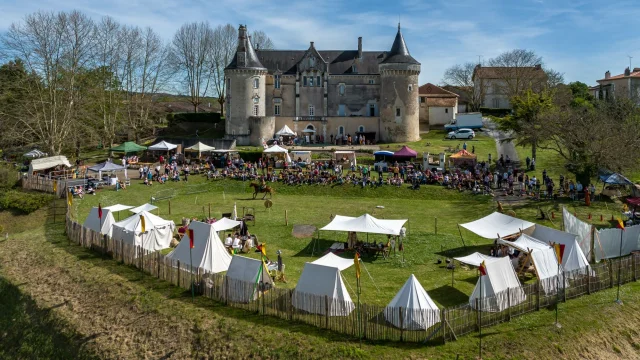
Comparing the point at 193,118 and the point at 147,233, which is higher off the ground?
the point at 193,118

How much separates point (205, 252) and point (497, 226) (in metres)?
11.9

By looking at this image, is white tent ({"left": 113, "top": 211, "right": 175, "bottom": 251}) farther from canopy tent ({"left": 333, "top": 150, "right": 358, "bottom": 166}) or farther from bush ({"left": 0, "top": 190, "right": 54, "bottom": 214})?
canopy tent ({"left": 333, "top": 150, "right": 358, "bottom": 166})

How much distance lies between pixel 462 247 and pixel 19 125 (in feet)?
119

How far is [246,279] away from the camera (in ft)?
56.4

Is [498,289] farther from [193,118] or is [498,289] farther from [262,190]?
[193,118]

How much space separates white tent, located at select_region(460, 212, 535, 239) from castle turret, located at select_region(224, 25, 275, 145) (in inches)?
1334

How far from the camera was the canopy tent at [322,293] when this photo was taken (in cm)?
1545

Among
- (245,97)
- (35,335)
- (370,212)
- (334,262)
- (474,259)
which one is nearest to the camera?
(334,262)

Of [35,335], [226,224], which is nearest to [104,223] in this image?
[226,224]

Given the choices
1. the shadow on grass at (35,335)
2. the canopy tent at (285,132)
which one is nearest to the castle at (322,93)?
the canopy tent at (285,132)

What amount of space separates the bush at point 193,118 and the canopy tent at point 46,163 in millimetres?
24567

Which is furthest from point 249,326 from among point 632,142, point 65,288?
point 632,142

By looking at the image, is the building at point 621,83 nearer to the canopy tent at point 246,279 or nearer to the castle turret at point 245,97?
the castle turret at point 245,97

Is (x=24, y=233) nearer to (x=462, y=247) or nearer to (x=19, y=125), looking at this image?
(x=19, y=125)
